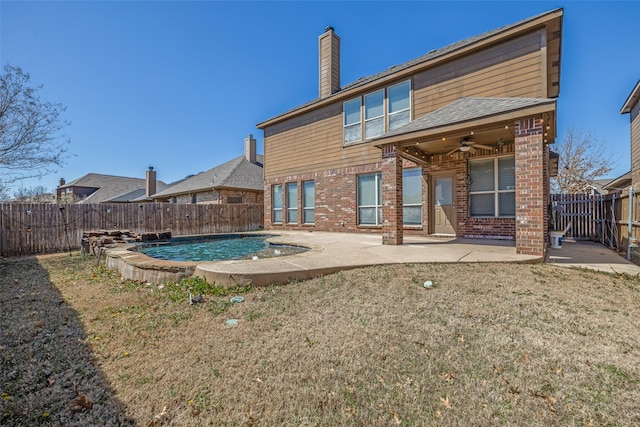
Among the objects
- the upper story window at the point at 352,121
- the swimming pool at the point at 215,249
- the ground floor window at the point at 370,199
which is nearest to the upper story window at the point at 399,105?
the upper story window at the point at 352,121

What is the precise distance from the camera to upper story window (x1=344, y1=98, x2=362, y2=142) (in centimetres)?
1075

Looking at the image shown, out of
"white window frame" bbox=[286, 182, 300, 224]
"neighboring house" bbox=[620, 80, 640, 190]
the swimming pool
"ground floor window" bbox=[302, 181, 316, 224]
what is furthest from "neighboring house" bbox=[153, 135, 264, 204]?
"neighboring house" bbox=[620, 80, 640, 190]

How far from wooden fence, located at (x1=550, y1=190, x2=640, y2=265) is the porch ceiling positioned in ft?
7.86

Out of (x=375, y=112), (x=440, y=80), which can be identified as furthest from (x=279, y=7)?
(x=440, y=80)

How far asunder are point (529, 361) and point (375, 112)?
9380mm

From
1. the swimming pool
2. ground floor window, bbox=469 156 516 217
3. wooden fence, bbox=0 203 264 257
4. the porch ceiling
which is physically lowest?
the swimming pool

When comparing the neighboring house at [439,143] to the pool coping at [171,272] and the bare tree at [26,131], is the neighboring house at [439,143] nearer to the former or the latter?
the pool coping at [171,272]

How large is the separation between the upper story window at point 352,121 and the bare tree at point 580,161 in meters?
17.6

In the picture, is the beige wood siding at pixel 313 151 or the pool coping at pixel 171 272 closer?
the pool coping at pixel 171 272

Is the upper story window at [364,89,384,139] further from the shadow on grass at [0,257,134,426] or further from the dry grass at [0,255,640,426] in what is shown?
the shadow on grass at [0,257,134,426]

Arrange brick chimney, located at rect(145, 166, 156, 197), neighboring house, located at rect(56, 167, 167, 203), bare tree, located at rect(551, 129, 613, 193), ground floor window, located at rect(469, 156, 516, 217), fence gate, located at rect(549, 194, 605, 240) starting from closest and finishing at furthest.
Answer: ground floor window, located at rect(469, 156, 516, 217) → fence gate, located at rect(549, 194, 605, 240) → bare tree, located at rect(551, 129, 613, 193) → brick chimney, located at rect(145, 166, 156, 197) → neighboring house, located at rect(56, 167, 167, 203)

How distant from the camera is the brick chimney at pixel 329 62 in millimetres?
12148

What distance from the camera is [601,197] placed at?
872cm

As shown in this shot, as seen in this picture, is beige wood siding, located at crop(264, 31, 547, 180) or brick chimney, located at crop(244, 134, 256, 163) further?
brick chimney, located at crop(244, 134, 256, 163)
